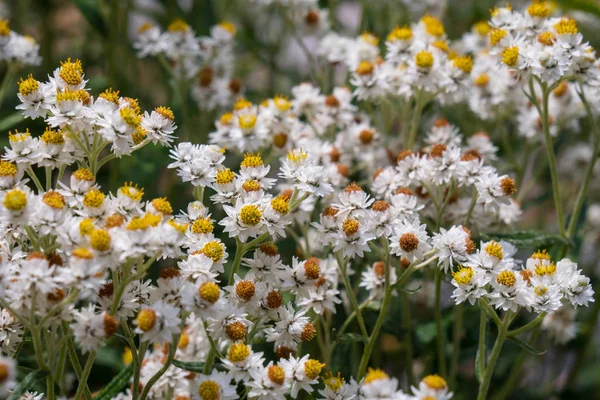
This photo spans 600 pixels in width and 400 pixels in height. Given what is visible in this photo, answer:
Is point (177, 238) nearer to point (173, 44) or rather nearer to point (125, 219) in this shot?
point (125, 219)

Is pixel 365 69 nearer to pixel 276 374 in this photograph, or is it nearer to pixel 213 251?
pixel 213 251

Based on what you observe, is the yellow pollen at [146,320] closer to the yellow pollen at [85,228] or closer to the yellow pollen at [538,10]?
the yellow pollen at [85,228]

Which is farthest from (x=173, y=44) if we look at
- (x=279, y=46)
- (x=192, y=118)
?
(x=279, y=46)

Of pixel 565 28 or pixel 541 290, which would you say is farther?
pixel 565 28

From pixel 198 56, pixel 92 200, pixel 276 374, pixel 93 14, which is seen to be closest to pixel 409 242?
pixel 276 374

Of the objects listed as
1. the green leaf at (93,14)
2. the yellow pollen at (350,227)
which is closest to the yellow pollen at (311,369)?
the yellow pollen at (350,227)

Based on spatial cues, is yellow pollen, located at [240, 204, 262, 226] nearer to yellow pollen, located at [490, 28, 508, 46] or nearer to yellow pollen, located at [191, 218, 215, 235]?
yellow pollen, located at [191, 218, 215, 235]
